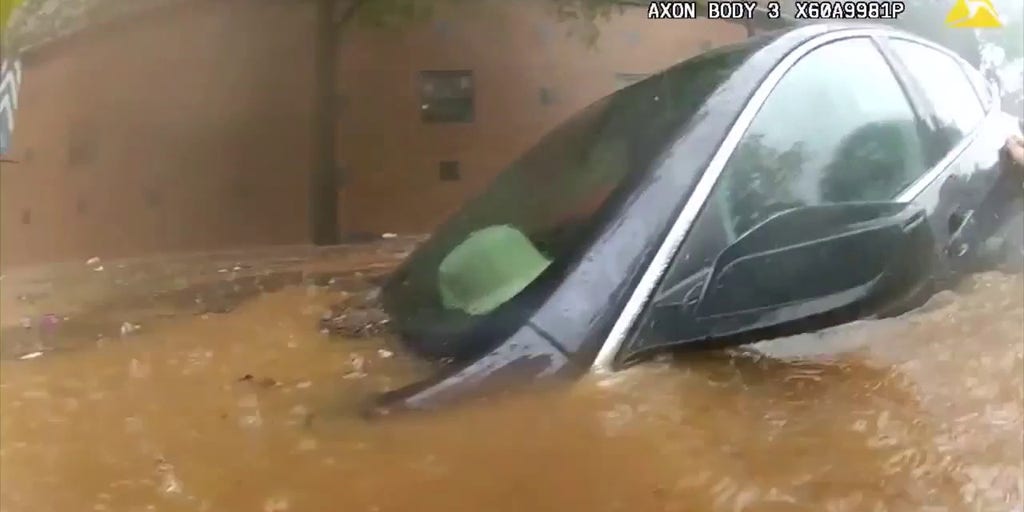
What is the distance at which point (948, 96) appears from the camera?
727 mm

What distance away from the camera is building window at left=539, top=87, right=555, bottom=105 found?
696 mm

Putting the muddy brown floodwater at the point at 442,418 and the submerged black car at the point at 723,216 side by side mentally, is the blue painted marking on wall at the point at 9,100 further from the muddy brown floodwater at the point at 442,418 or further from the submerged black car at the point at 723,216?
the submerged black car at the point at 723,216

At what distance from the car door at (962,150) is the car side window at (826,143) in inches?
0.6

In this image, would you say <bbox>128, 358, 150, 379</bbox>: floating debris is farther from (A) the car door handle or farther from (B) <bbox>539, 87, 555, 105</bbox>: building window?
(A) the car door handle

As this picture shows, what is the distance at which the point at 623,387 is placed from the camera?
66 centimetres

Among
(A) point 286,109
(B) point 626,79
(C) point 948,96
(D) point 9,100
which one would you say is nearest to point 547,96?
(B) point 626,79

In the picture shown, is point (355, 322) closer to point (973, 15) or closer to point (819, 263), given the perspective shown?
point (819, 263)

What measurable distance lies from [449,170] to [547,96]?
0.29 ft

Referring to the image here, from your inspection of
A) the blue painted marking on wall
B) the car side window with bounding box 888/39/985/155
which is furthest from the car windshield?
the blue painted marking on wall

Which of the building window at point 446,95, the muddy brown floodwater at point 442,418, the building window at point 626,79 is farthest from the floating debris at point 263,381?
the building window at point 626,79

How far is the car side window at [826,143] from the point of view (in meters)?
0.69

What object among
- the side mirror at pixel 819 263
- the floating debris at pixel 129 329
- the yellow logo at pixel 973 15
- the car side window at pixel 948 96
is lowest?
the floating debris at pixel 129 329

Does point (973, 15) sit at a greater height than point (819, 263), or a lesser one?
greater

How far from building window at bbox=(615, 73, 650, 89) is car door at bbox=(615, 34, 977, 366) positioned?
0.29 feet
